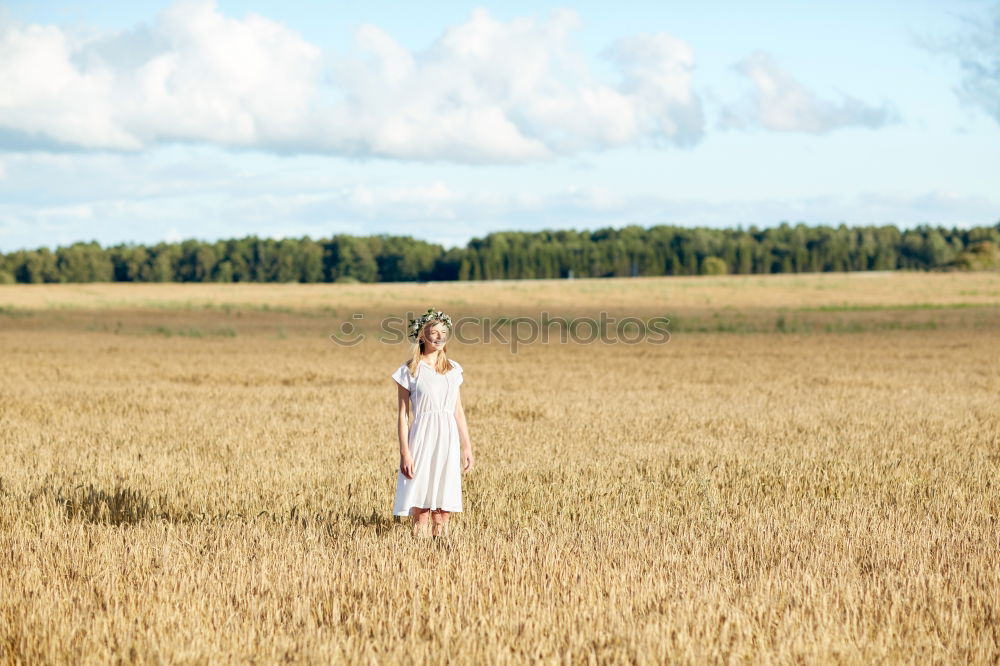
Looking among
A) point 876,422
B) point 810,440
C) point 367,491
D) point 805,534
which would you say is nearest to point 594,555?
point 805,534

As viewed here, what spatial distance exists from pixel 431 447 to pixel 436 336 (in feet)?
2.58

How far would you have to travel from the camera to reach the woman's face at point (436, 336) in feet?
22.9

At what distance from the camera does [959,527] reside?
766 centimetres

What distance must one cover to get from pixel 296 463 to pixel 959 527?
6.32 metres

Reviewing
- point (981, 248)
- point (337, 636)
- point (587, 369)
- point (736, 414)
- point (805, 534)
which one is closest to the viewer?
point (337, 636)

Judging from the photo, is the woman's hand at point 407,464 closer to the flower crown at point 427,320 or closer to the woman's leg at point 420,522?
the woman's leg at point 420,522

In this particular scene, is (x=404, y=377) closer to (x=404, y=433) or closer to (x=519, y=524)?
(x=404, y=433)

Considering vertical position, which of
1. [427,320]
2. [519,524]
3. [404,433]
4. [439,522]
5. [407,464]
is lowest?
[519,524]

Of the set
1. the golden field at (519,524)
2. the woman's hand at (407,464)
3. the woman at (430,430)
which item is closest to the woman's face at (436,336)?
the woman at (430,430)

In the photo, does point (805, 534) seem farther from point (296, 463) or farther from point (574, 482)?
point (296, 463)

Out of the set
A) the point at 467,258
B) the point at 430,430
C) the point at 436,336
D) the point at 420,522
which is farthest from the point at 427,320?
the point at 467,258

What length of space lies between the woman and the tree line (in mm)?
135268

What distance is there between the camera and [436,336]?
7.00 metres

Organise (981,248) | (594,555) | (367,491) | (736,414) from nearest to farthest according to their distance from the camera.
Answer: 1. (594,555)
2. (367,491)
3. (736,414)
4. (981,248)
